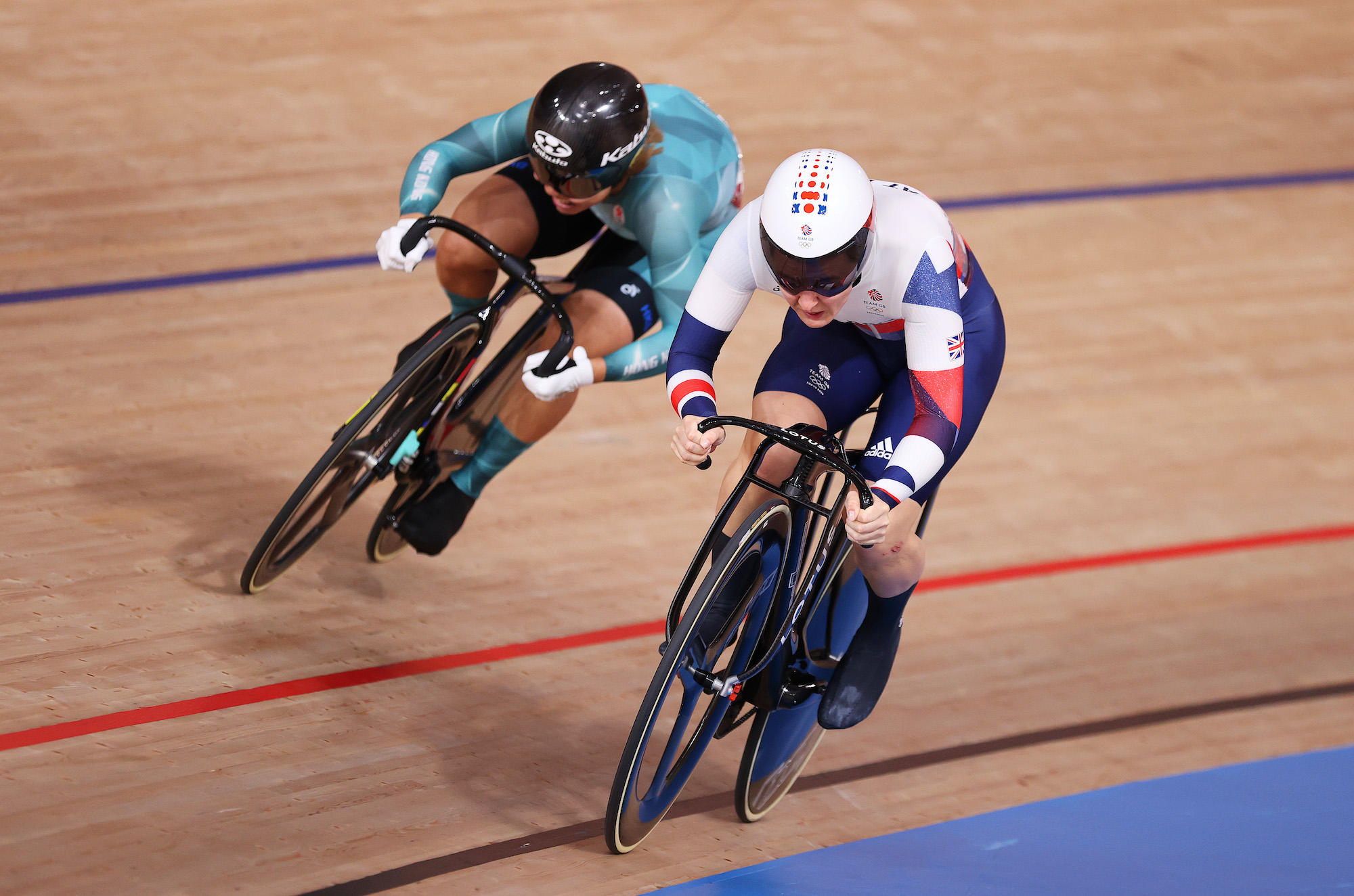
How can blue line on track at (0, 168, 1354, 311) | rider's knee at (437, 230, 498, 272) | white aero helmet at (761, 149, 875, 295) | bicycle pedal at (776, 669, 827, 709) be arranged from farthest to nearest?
blue line on track at (0, 168, 1354, 311)
rider's knee at (437, 230, 498, 272)
bicycle pedal at (776, 669, 827, 709)
white aero helmet at (761, 149, 875, 295)

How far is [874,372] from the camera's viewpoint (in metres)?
2.56

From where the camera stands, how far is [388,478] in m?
4.03

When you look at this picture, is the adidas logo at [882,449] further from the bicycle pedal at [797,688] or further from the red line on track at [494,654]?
the red line on track at [494,654]

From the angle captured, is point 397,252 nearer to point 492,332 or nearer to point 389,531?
point 492,332

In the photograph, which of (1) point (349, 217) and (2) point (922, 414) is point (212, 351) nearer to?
(1) point (349, 217)

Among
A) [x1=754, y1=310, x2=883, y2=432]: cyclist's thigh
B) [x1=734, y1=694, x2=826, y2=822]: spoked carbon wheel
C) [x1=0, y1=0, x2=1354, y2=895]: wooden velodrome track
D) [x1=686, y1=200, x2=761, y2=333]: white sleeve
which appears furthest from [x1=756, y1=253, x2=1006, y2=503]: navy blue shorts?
[x1=0, y1=0, x2=1354, y2=895]: wooden velodrome track

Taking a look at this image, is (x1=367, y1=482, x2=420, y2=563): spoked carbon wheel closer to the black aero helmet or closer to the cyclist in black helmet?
the cyclist in black helmet

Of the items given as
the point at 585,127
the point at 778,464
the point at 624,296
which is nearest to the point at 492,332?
the point at 624,296

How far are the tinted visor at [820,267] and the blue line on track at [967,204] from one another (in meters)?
2.90

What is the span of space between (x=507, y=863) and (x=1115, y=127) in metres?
5.35

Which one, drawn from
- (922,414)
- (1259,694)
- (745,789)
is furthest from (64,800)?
(1259,694)

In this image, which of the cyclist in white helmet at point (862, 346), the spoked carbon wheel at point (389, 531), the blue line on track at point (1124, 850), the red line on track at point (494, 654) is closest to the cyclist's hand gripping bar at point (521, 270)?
the cyclist in white helmet at point (862, 346)

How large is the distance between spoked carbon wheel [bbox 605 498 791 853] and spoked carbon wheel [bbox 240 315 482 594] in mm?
905

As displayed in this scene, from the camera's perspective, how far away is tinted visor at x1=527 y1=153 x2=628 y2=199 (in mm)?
2648
